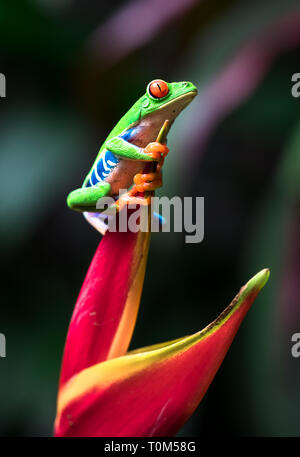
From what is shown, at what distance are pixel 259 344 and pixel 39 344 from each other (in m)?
0.50

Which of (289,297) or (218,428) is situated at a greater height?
(289,297)

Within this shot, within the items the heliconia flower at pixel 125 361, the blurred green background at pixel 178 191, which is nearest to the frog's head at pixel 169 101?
the heliconia flower at pixel 125 361

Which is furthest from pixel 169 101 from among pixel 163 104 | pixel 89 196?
pixel 89 196

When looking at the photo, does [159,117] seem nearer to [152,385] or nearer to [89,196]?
[89,196]

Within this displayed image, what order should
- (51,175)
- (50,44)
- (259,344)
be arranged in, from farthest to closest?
(50,44)
(51,175)
(259,344)

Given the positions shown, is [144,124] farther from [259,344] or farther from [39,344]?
[39,344]

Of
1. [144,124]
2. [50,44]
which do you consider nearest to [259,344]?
[144,124]

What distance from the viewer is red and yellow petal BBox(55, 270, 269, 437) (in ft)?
1.41

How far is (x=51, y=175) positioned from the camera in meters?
1.31

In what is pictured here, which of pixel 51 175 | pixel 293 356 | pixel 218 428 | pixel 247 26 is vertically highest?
pixel 247 26

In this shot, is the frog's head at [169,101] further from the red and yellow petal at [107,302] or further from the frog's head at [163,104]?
the red and yellow petal at [107,302]

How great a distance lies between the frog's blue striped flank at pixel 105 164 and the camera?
1.72 ft

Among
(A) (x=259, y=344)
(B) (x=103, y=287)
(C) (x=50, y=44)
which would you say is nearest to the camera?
(B) (x=103, y=287)

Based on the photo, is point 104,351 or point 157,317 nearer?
point 104,351
